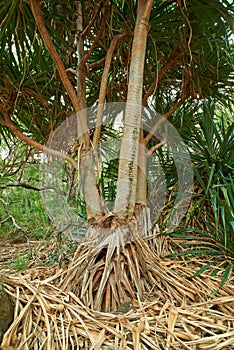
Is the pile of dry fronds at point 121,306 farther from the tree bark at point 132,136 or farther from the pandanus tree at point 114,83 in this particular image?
the tree bark at point 132,136

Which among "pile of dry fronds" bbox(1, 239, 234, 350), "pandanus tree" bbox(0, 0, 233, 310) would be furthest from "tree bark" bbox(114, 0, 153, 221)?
"pile of dry fronds" bbox(1, 239, 234, 350)

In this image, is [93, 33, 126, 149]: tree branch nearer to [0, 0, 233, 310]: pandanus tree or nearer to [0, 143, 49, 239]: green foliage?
[0, 0, 233, 310]: pandanus tree

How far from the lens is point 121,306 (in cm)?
74

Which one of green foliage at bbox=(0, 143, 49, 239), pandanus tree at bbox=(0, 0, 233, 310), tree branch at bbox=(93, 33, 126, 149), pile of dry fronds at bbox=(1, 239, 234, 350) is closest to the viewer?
pile of dry fronds at bbox=(1, 239, 234, 350)

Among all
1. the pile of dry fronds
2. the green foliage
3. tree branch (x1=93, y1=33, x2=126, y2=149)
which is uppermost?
tree branch (x1=93, y1=33, x2=126, y2=149)

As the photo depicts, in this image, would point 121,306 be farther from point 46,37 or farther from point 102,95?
point 46,37

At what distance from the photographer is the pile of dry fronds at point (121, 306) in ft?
2.01

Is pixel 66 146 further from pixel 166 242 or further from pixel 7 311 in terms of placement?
pixel 7 311

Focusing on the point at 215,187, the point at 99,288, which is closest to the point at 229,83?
the point at 215,187

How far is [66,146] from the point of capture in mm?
1353

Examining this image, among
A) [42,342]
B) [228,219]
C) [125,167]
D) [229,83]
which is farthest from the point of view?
[229,83]

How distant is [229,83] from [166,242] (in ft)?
2.62

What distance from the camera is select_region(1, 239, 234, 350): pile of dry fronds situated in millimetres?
613

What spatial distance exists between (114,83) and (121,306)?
96 cm
